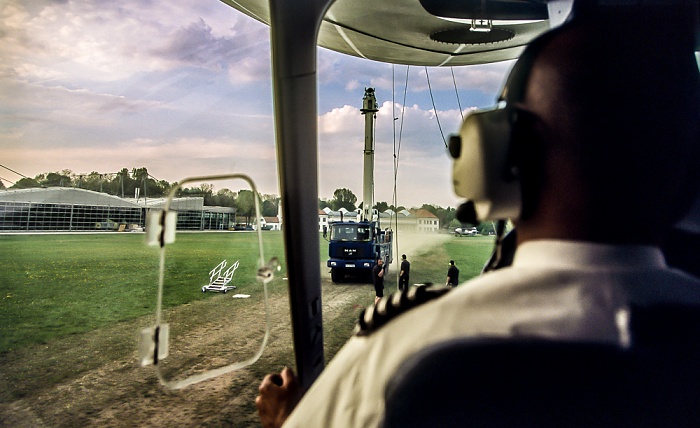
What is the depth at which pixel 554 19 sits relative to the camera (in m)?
0.76

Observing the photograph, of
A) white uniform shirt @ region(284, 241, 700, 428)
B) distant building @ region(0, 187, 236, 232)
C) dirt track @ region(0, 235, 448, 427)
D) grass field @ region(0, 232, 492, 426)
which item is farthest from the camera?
dirt track @ region(0, 235, 448, 427)

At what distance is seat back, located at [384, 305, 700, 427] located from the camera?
40 centimetres

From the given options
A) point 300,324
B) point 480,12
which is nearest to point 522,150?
point 300,324

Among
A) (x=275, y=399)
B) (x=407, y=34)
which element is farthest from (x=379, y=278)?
(x=275, y=399)

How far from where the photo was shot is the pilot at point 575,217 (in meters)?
0.40

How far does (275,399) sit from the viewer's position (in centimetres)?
62

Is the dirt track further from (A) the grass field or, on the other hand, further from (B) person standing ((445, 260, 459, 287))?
(B) person standing ((445, 260, 459, 287))

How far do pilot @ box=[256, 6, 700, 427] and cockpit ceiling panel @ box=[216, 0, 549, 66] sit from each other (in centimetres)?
90

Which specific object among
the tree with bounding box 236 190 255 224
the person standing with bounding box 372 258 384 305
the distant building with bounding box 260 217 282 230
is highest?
the tree with bounding box 236 190 255 224

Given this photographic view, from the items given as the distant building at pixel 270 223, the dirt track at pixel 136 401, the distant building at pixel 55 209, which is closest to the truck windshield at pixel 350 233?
the dirt track at pixel 136 401

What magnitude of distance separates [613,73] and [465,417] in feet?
1.21

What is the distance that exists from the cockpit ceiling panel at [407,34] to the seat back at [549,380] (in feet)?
3.46

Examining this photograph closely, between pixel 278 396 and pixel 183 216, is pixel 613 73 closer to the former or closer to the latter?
pixel 278 396

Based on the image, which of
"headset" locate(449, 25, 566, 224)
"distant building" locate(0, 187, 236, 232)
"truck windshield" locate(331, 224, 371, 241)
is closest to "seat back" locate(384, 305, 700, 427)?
"headset" locate(449, 25, 566, 224)
